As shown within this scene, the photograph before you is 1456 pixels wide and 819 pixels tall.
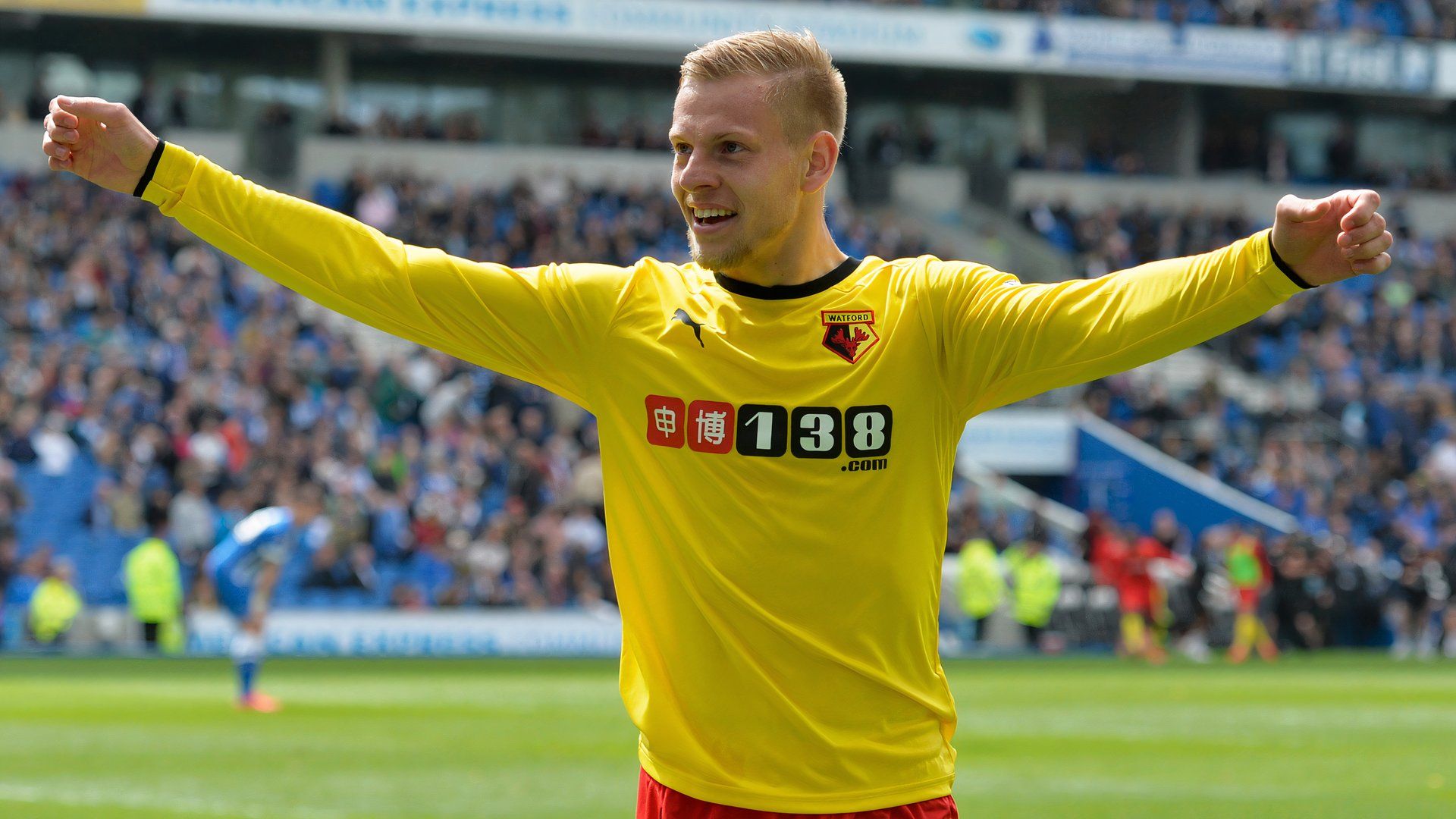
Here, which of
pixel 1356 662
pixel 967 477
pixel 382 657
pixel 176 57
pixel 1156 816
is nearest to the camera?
pixel 1156 816

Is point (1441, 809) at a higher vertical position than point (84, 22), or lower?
lower

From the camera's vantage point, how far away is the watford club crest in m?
3.51

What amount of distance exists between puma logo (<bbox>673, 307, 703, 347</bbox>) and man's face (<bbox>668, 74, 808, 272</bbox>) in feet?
0.34

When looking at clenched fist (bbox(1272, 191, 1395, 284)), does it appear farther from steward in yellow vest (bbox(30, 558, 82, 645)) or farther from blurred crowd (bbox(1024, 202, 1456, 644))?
blurred crowd (bbox(1024, 202, 1456, 644))

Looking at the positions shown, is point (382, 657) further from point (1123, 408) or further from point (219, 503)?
point (1123, 408)

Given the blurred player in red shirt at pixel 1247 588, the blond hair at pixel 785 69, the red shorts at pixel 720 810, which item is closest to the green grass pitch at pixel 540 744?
the blurred player in red shirt at pixel 1247 588

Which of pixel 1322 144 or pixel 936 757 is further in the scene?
pixel 1322 144

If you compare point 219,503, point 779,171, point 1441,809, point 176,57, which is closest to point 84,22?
point 176,57

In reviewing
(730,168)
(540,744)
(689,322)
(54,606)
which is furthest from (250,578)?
(730,168)

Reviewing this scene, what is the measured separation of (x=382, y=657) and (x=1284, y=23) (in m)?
27.3

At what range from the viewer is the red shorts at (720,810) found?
11.2 feet

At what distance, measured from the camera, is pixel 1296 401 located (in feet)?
115

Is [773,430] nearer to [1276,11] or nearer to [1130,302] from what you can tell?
[1130,302]

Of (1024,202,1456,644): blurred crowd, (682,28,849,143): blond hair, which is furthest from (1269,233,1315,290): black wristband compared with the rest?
(1024,202,1456,644): blurred crowd
